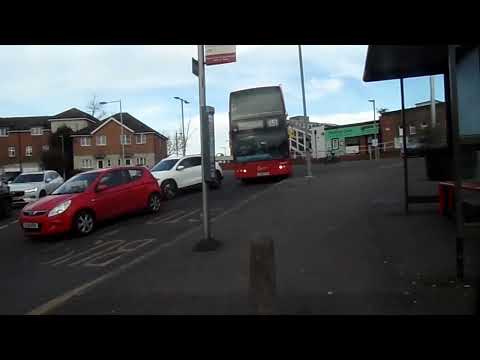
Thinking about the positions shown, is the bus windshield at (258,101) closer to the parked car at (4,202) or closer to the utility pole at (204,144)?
the parked car at (4,202)

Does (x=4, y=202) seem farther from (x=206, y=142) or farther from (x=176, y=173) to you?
(x=206, y=142)

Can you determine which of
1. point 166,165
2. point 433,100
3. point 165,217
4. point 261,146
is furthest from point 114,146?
point 433,100

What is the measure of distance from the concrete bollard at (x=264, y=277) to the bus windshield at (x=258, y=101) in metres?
14.4

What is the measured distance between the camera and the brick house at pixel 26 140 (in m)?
57.8

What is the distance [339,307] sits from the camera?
14.8 feet

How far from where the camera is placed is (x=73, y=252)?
26.9ft

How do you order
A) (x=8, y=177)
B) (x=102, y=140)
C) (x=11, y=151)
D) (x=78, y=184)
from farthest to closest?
1. (x=11, y=151)
2. (x=102, y=140)
3. (x=8, y=177)
4. (x=78, y=184)

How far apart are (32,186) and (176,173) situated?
22.0 feet

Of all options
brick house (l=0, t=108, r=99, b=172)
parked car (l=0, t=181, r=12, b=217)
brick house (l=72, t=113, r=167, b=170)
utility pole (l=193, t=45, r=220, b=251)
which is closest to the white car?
parked car (l=0, t=181, r=12, b=217)

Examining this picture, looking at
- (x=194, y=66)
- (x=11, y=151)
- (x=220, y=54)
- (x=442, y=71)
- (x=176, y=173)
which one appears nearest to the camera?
(x=220, y=54)
